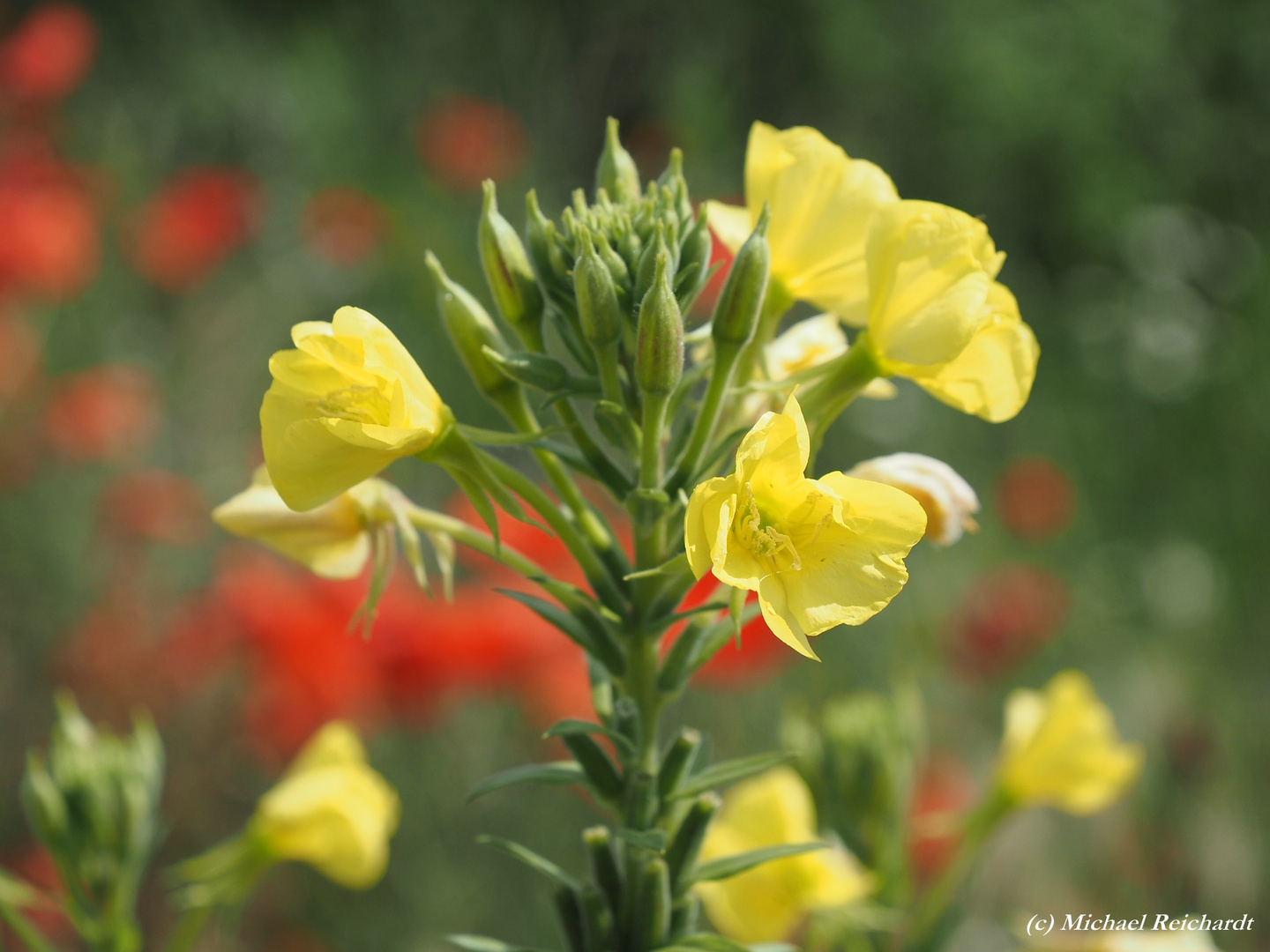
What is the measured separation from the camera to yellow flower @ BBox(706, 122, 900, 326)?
1049 mm

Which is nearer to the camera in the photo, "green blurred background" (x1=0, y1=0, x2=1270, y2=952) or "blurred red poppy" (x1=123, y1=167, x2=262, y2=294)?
"green blurred background" (x1=0, y1=0, x2=1270, y2=952)

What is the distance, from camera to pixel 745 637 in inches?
97.0

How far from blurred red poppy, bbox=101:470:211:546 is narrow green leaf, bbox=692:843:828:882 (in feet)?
9.93

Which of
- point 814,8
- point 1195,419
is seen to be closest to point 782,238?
point 1195,419

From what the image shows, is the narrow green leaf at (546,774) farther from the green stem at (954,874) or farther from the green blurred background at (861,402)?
the green blurred background at (861,402)

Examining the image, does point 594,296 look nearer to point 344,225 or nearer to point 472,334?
point 472,334

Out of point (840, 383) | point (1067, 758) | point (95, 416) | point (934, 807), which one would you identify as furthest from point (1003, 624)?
point (95, 416)

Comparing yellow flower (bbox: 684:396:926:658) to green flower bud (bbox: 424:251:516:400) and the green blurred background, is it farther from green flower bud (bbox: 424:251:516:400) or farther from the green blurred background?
the green blurred background

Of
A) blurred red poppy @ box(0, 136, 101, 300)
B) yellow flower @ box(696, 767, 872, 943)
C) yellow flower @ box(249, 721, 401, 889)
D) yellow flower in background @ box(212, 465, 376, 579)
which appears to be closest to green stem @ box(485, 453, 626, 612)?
yellow flower in background @ box(212, 465, 376, 579)

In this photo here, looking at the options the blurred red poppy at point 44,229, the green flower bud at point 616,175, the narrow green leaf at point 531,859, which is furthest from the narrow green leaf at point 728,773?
the blurred red poppy at point 44,229

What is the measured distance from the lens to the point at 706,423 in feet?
3.22

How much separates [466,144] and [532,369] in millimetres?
4267

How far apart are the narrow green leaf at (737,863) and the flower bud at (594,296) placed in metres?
0.46

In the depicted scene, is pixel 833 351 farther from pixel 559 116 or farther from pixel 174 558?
pixel 559 116
